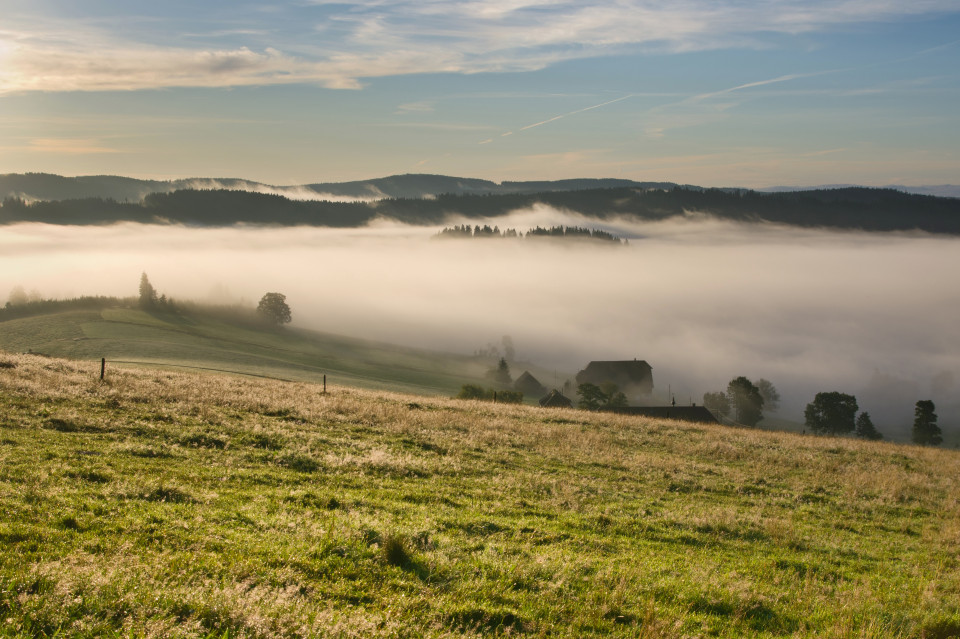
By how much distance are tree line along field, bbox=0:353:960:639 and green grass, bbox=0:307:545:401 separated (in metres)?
53.6

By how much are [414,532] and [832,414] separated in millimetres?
110885

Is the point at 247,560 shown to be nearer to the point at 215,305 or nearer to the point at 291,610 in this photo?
the point at 291,610

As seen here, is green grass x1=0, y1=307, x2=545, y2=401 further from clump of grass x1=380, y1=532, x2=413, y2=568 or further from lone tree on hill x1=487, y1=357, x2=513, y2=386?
clump of grass x1=380, y1=532, x2=413, y2=568

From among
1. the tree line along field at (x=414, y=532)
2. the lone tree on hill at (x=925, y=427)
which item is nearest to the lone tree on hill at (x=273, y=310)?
the tree line along field at (x=414, y=532)

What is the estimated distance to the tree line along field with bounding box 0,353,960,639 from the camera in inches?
309

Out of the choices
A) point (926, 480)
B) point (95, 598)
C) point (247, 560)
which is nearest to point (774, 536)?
point (247, 560)

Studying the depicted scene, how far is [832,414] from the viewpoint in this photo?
105 metres

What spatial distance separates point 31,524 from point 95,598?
3910mm

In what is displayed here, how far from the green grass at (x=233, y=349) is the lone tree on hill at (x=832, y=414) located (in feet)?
161

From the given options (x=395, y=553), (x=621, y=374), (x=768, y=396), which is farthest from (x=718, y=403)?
(x=395, y=553)

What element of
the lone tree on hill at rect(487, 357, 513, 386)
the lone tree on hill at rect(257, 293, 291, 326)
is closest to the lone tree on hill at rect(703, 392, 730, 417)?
the lone tree on hill at rect(487, 357, 513, 386)

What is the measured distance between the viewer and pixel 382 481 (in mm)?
18031

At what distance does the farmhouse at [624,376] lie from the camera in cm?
13475

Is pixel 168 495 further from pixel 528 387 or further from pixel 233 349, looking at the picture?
pixel 528 387
